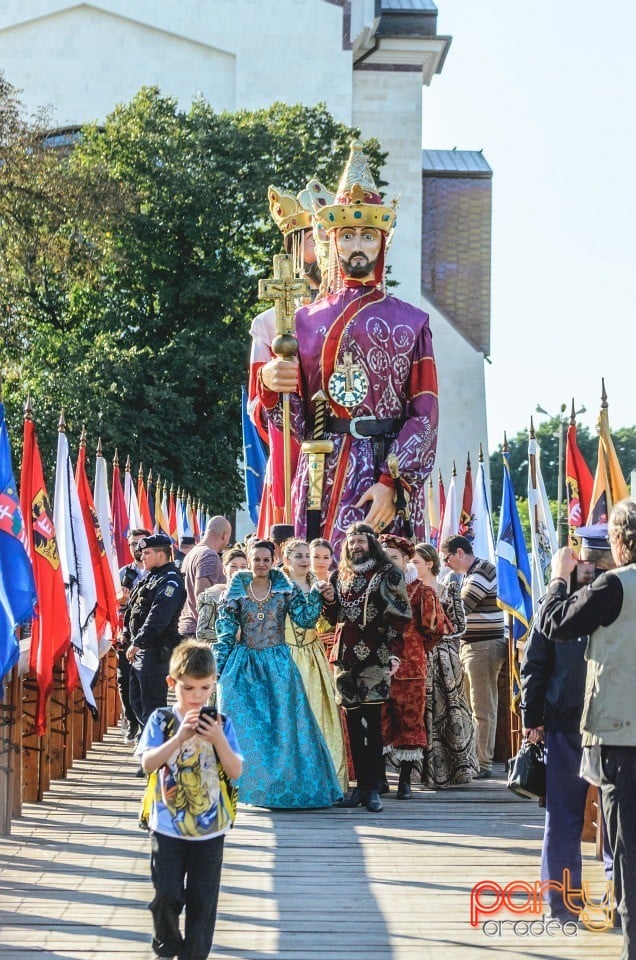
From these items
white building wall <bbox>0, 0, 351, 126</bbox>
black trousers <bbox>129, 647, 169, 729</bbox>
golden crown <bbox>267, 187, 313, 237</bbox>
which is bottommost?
black trousers <bbox>129, 647, 169, 729</bbox>

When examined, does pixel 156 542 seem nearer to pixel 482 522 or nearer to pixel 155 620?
pixel 155 620

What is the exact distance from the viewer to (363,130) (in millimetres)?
48031

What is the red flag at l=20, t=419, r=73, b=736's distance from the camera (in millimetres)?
10445

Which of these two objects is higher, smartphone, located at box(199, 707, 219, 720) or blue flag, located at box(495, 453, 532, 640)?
blue flag, located at box(495, 453, 532, 640)

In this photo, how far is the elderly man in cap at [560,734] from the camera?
7.28 m

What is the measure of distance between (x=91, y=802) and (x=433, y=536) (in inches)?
509

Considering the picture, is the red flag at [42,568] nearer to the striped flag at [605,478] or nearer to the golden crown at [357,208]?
the golden crown at [357,208]

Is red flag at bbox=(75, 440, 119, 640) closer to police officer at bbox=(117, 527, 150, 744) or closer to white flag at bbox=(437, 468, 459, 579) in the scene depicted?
police officer at bbox=(117, 527, 150, 744)

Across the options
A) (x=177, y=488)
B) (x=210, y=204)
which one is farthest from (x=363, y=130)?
(x=177, y=488)

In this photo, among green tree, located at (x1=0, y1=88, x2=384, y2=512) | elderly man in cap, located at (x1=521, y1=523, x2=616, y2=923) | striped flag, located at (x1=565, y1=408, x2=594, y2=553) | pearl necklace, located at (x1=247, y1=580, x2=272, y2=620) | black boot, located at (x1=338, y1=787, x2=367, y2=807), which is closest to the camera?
elderly man in cap, located at (x1=521, y1=523, x2=616, y2=923)

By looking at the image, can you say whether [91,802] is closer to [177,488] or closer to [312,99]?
[177,488]

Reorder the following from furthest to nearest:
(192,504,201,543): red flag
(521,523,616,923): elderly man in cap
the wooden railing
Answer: (192,504,201,543): red flag
the wooden railing
(521,523,616,923): elderly man in cap

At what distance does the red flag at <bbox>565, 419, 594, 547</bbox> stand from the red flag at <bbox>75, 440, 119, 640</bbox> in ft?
12.5

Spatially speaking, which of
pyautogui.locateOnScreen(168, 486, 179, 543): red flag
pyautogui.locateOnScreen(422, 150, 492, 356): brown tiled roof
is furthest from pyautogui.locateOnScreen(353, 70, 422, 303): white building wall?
pyautogui.locateOnScreen(168, 486, 179, 543): red flag
